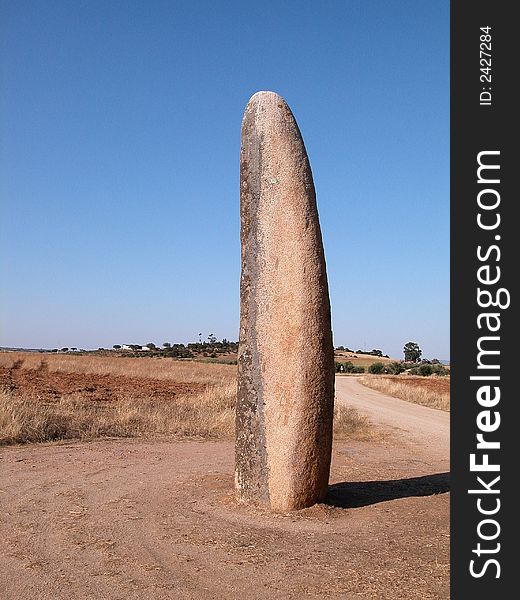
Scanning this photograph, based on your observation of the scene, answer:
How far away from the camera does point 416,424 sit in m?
18.6

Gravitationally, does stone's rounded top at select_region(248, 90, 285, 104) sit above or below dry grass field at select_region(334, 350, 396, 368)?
above

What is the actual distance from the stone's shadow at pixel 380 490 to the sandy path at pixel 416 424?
2081 mm

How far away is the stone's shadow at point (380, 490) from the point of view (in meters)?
7.86

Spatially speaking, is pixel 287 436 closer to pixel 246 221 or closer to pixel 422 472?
pixel 246 221

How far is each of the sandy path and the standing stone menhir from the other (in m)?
4.72

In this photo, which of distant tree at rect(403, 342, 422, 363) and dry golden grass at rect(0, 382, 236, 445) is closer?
dry golden grass at rect(0, 382, 236, 445)

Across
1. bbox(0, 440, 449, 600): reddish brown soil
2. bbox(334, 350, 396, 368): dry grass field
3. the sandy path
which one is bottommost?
the sandy path

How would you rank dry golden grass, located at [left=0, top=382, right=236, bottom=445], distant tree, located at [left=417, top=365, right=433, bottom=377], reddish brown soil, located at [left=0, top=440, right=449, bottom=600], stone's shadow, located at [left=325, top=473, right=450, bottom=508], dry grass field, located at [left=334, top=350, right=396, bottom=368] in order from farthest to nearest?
dry grass field, located at [left=334, top=350, right=396, bottom=368] → distant tree, located at [left=417, top=365, right=433, bottom=377] → dry golden grass, located at [left=0, top=382, right=236, bottom=445] → stone's shadow, located at [left=325, top=473, right=450, bottom=508] → reddish brown soil, located at [left=0, top=440, right=449, bottom=600]

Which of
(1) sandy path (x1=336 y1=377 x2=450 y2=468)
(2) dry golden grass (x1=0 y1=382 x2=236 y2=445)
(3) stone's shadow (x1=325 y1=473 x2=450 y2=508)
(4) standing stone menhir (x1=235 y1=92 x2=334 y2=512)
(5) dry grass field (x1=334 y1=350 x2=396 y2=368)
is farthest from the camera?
(5) dry grass field (x1=334 y1=350 x2=396 y2=368)

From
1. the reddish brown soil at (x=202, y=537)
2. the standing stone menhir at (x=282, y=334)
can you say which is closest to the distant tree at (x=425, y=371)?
the reddish brown soil at (x=202, y=537)

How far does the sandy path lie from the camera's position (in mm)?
13302

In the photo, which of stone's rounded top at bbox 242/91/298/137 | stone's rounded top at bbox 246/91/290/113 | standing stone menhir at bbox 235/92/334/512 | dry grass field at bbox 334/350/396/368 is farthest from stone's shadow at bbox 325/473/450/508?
dry grass field at bbox 334/350/396/368

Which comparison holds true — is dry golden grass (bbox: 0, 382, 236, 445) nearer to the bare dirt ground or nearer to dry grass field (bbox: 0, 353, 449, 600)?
dry grass field (bbox: 0, 353, 449, 600)

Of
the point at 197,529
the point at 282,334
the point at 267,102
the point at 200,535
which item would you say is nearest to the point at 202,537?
the point at 200,535
